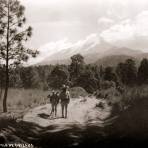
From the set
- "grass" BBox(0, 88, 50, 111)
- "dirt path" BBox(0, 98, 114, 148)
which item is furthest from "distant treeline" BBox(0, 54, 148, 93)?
"dirt path" BBox(0, 98, 114, 148)

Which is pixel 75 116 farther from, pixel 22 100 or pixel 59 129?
pixel 22 100

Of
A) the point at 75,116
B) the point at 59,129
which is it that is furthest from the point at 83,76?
the point at 59,129

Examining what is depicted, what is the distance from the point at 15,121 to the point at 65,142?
5.47 metres

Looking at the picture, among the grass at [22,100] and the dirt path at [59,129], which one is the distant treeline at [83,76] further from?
the dirt path at [59,129]

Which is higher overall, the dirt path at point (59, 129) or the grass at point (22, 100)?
the grass at point (22, 100)

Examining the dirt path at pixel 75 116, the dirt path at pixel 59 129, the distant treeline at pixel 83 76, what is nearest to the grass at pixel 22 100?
the dirt path at pixel 75 116

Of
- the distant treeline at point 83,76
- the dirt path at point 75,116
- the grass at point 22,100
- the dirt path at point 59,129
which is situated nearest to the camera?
the dirt path at point 59,129

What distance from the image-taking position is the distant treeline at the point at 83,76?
5231cm

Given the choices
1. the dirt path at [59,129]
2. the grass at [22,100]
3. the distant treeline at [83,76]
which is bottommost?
the dirt path at [59,129]

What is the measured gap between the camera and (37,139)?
16656 mm

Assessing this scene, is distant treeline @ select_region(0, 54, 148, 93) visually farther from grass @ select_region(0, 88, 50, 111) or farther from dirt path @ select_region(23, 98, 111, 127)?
dirt path @ select_region(23, 98, 111, 127)

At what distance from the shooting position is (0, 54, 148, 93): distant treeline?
52312mm

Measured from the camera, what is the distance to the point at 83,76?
2071 inches

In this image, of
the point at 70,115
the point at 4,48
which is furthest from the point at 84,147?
the point at 4,48
